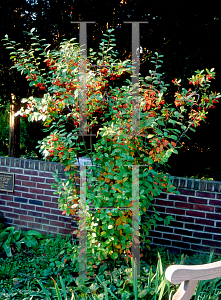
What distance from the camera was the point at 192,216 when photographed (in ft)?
10.3

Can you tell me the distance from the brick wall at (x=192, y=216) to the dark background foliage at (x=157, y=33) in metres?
1.55

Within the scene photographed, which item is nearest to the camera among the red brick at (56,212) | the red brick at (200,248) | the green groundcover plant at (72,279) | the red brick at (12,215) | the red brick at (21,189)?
the green groundcover plant at (72,279)

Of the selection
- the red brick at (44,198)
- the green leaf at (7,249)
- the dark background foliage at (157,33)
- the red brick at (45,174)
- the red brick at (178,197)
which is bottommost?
the green leaf at (7,249)

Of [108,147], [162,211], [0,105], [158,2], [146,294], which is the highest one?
[158,2]

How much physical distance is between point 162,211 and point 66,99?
187 centimetres

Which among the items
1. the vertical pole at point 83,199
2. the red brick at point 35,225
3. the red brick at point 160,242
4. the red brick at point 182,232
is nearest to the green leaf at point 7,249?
the red brick at point 35,225

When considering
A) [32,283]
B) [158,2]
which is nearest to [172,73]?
[158,2]

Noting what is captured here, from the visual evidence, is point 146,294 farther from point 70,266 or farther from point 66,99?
point 66,99

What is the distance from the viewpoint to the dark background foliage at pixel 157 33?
3.97m

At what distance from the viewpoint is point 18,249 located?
10.8 ft

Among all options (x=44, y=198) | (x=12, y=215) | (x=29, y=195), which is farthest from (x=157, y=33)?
(x=12, y=215)

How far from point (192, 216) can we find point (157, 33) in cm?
278

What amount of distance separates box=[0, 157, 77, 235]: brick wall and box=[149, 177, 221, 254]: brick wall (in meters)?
1.22

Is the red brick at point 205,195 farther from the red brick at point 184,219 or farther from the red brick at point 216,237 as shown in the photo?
the red brick at point 216,237
